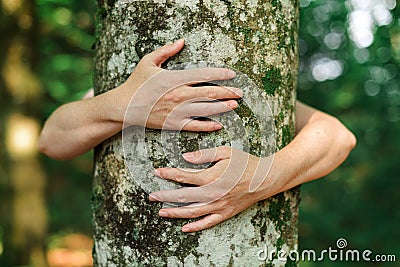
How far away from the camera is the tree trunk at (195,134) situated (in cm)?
169

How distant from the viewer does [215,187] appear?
5.32 feet

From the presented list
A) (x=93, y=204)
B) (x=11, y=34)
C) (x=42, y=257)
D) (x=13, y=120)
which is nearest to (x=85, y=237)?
(x=42, y=257)

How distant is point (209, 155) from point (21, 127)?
594 centimetres

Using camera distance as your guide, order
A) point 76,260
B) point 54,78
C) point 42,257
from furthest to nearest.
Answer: point 54,78 < point 76,260 < point 42,257

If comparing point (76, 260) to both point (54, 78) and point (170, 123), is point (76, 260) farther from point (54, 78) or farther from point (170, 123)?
point (170, 123)

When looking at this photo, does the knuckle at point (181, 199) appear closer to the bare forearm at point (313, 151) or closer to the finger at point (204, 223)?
the finger at point (204, 223)

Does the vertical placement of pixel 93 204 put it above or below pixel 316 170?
below

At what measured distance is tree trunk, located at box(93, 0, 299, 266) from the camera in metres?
1.69

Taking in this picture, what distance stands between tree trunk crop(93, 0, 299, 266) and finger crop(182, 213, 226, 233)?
1.2 inches

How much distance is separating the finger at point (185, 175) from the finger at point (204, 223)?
0.39ft

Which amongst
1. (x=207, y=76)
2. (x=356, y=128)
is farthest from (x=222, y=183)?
(x=356, y=128)

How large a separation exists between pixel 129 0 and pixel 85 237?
8.75m

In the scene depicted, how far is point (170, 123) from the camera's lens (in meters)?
1.67

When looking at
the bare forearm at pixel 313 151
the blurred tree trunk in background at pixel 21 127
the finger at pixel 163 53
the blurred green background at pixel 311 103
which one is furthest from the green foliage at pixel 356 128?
the finger at pixel 163 53
